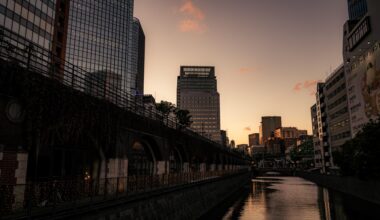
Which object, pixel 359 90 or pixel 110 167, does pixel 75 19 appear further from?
pixel 110 167

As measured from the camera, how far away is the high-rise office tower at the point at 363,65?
220 ft

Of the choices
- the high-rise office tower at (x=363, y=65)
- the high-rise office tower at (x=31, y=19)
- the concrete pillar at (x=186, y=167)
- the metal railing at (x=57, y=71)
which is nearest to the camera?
the metal railing at (x=57, y=71)

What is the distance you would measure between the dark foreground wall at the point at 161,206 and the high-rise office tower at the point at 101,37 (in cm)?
12660

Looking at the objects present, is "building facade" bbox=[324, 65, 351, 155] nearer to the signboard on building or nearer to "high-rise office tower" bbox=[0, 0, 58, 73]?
the signboard on building

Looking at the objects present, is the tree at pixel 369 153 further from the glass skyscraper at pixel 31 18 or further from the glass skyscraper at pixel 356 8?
the glass skyscraper at pixel 356 8

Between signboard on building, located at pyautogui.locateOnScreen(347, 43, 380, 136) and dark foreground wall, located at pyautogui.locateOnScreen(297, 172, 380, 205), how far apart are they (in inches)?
615

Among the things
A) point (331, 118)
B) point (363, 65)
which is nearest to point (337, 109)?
Result: point (331, 118)

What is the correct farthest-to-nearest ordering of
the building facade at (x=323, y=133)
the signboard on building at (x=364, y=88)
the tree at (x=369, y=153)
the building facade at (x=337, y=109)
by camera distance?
the building facade at (x=323, y=133) < the building facade at (x=337, y=109) < the signboard on building at (x=364, y=88) < the tree at (x=369, y=153)

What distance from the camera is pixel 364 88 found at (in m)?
72.6

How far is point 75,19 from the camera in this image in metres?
154

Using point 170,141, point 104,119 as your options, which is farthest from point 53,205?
point 170,141

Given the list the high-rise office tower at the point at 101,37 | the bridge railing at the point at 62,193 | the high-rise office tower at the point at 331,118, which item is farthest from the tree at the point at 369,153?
the high-rise office tower at the point at 101,37

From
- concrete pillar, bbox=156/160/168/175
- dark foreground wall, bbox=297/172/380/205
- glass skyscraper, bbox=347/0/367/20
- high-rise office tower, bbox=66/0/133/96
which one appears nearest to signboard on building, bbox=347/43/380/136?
dark foreground wall, bbox=297/172/380/205

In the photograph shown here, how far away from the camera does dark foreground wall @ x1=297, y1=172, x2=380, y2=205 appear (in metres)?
45.5
